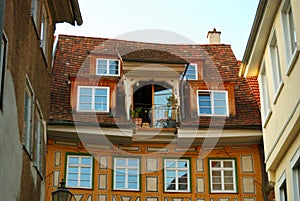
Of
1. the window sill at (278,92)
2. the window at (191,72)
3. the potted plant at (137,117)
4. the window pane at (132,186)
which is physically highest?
the window at (191,72)

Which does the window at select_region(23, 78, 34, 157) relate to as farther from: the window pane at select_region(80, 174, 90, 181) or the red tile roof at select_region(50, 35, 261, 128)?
the window pane at select_region(80, 174, 90, 181)

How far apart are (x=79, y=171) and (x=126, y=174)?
5.81ft

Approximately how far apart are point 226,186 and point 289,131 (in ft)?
40.6

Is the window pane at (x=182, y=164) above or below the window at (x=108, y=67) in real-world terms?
below

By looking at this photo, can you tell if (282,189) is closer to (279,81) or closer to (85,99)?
(279,81)

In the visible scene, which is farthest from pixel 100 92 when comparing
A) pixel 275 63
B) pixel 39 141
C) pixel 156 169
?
pixel 275 63

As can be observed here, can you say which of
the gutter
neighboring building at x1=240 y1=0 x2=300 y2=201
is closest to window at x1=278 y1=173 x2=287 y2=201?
neighboring building at x1=240 y1=0 x2=300 y2=201

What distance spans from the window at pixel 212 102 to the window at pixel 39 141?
462 inches

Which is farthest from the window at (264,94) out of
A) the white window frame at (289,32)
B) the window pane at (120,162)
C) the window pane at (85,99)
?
the window pane at (85,99)

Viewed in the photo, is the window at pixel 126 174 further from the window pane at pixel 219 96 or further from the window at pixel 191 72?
the window at pixel 191 72

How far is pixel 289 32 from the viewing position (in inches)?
583

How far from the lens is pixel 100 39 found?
105 ft

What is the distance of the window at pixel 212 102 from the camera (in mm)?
27906

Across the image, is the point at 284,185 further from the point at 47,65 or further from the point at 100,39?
the point at 100,39
